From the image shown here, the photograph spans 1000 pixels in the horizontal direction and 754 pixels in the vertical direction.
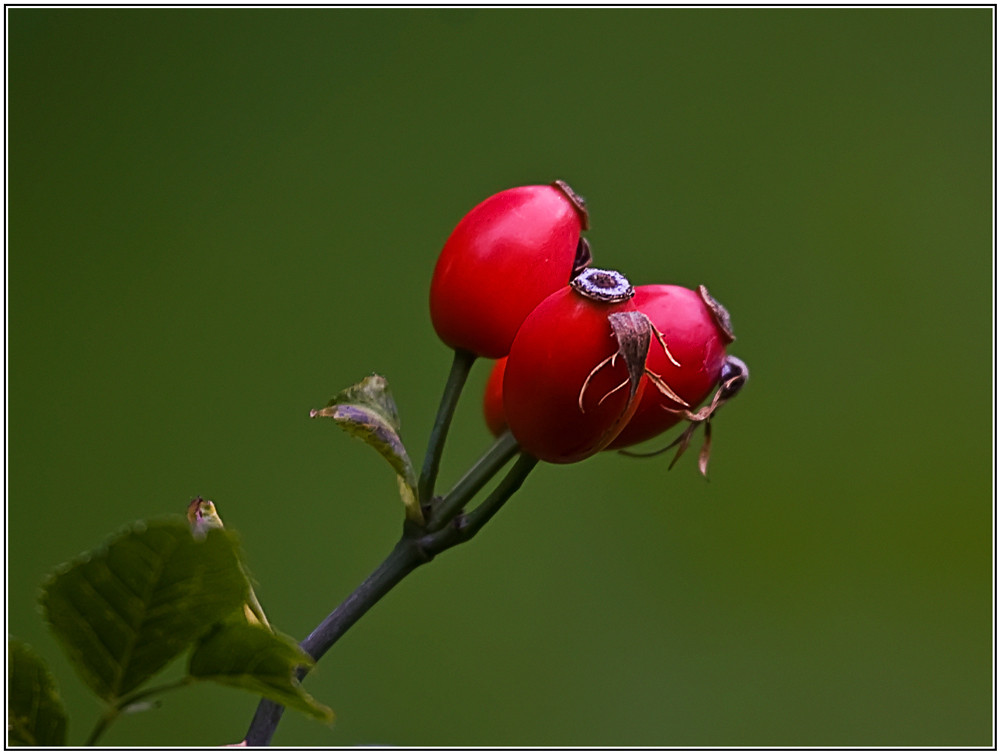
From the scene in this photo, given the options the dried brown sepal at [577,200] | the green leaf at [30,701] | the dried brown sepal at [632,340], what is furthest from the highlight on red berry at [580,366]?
the green leaf at [30,701]

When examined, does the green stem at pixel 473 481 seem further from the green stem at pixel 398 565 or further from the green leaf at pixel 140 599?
the green leaf at pixel 140 599

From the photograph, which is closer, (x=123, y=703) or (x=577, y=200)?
(x=123, y=703)

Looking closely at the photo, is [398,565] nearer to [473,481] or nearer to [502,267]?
[473,481]

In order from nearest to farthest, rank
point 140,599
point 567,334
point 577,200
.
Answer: point 140,599, point 567,334, point 577,200

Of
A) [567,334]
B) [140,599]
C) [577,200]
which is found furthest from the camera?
[577,200]

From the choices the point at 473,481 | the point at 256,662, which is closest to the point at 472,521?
the point at 473,481

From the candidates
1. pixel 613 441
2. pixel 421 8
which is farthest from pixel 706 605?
pixel 613 441
